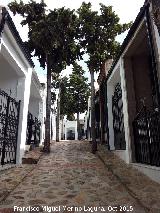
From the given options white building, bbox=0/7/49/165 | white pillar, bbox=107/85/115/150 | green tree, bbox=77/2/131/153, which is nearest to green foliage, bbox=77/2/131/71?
green tree, bbox=77/2/131/153

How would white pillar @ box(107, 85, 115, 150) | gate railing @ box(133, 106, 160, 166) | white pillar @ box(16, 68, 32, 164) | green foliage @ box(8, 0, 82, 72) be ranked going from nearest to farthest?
gate railing @ box(133, 106, 160, 166) < white pillar @ box(16, 68, 32, 164) < white pillar @ box(107, 85, 115, 150) < green foliage @ box(8, 0, 82, 72)

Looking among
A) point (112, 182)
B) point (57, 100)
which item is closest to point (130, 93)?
point (112, 182)

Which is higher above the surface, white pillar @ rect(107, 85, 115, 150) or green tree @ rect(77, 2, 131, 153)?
green tree @ rect(77, 2, 131, 153)

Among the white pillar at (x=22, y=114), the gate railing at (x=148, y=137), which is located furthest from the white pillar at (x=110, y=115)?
the white pillar at (x=22, y=114)

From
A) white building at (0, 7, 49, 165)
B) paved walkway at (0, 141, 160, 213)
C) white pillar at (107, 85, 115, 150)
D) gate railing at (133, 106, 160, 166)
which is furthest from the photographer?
white pillar at (107, 85, 115, 150)

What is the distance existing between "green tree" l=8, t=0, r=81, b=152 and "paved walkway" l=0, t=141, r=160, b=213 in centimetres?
576

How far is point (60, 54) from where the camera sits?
1484 cm

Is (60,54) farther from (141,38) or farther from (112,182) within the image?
(112,182)

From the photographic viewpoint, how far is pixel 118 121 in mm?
11609

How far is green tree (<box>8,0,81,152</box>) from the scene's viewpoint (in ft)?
44.3

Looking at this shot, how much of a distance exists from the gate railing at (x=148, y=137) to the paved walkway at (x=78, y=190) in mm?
546

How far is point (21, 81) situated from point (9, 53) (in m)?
2.33

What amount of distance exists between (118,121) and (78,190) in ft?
19.5

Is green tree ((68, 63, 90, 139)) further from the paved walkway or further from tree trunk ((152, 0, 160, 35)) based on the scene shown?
tree trunk ((152, 0, 160, 35))
